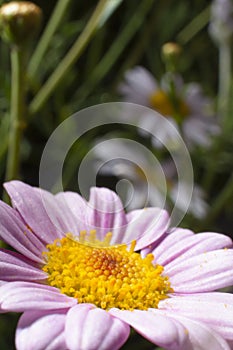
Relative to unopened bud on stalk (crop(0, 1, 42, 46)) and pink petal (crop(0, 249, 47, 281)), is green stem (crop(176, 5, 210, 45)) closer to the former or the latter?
unopened bud on stalk (crop(0, 1, 42, 46))

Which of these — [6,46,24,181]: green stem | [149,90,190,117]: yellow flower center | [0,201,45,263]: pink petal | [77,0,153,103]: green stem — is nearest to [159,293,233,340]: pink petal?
[0,201,45,263]: pink petal

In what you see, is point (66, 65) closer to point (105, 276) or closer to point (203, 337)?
point (105, 276)

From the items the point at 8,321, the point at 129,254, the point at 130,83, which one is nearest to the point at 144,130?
the point at 130,83

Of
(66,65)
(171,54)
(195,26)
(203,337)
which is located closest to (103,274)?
(203,337)

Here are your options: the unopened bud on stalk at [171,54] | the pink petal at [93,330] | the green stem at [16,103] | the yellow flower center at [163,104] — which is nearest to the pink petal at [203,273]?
the pink petal at [93,330]

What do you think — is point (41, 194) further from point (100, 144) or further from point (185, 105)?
point (185, 105)

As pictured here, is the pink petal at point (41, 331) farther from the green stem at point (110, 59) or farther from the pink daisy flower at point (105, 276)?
the green stem at point (110, 59)
